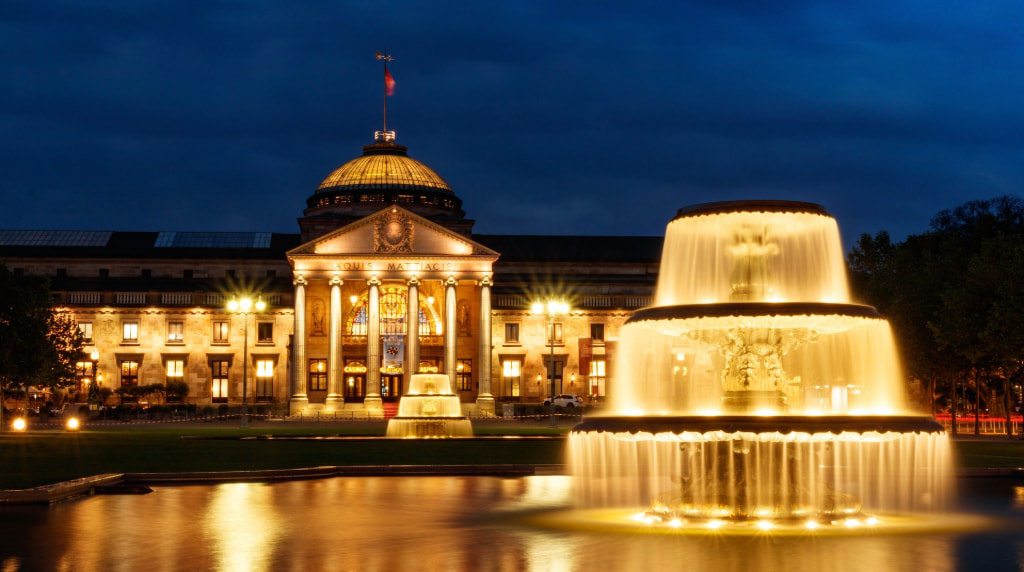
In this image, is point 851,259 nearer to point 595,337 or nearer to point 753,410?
point 595,337

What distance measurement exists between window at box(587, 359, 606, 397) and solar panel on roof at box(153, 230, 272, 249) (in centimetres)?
Answer: 3401

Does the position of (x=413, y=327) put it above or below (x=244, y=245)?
below

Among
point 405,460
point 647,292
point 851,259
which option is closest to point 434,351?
point 647,292

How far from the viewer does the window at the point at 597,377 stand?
109000 mm

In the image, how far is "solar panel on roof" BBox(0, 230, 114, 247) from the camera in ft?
403

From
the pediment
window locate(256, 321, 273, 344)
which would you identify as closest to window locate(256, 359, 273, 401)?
window locate(256, 321, 273, 344)

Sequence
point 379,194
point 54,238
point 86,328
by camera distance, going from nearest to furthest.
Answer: point 86,328, point 379,194, point 54,238

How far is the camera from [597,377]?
109m

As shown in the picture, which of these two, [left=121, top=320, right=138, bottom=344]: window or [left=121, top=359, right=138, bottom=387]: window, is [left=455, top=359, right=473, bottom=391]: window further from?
[left=121, top=320, right=138, bottom=344]: window

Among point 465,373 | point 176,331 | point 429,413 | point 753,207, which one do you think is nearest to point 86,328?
point 176,331

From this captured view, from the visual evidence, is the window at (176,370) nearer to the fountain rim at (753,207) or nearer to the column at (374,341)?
the column at (374,341)

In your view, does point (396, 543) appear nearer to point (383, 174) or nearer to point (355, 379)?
point (355, 379)

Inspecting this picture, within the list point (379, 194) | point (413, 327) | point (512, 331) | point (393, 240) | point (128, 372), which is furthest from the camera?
point (379, 194)

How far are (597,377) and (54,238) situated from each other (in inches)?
2116
